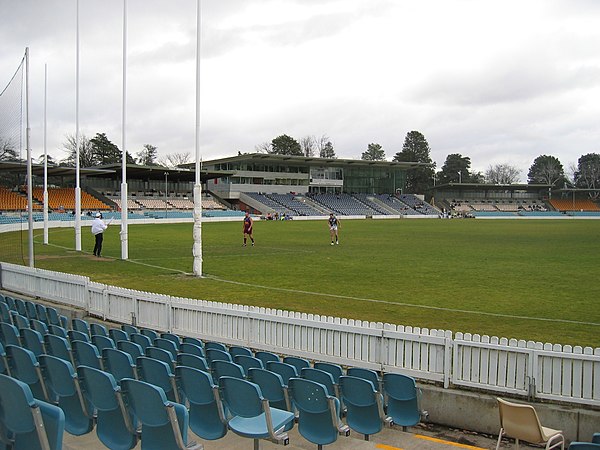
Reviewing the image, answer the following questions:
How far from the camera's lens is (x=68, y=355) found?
23.5ft

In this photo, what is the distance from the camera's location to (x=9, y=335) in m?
8.04

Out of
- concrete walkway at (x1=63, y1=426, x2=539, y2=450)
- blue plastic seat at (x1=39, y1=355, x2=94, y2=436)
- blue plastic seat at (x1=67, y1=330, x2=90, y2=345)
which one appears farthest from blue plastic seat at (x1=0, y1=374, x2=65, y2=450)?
blue plastic seat at (x1=67, y1=330, x2=90, y2=345)

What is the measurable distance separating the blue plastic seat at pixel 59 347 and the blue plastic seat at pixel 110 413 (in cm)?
224

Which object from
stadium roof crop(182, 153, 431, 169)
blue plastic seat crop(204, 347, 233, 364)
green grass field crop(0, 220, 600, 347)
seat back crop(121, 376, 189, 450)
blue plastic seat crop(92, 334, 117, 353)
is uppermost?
stadium roof crop(182, 153, 431, 169)

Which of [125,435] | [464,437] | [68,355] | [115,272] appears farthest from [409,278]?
[125,435]

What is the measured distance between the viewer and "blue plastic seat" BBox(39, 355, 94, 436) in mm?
5496

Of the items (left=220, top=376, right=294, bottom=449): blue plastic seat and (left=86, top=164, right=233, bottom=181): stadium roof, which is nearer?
(left=220, top=376, right=294, bottom=449): blue plastic seat

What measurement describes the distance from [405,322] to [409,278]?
→ 23.9 feet

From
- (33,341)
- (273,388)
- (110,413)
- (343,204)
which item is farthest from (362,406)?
(343,204)

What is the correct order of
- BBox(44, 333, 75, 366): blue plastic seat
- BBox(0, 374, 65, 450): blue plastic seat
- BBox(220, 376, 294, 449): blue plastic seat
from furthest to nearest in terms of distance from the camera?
BBox(44, 333, 75, 366): blue plastic seat → BBox(220, 376, 294, 449): blue plastic seat → BBox(0, 374, 65, 450): blue plastic seat

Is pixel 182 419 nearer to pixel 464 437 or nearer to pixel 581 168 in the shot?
pixel 464 437

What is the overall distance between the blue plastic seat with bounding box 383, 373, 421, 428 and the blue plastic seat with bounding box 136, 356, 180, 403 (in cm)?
264

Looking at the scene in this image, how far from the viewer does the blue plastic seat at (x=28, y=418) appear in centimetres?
388

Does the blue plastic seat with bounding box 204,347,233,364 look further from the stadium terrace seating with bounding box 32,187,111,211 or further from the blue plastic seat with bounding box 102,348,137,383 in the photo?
the stadium terrace seating with bounding box 32,187,111,211
